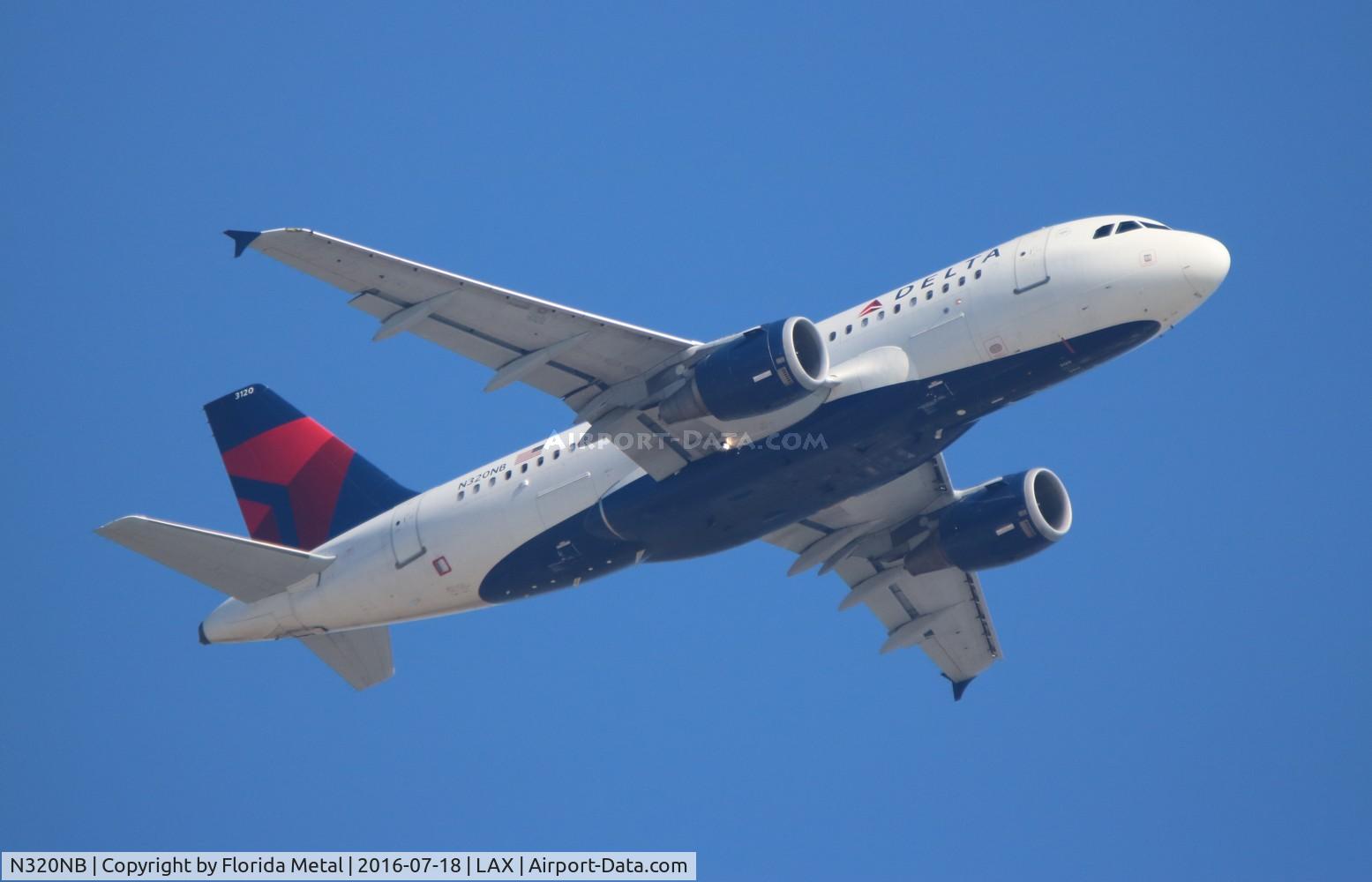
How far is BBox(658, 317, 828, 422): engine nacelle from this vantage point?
33.2 m

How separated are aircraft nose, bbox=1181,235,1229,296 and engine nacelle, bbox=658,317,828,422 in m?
7.58

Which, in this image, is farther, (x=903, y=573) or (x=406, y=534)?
A: (x=903, y=573)

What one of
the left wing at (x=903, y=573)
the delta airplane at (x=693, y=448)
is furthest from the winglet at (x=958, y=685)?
the delta airplane at (x=693, y=448)

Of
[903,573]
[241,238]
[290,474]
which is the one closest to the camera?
[241,238]

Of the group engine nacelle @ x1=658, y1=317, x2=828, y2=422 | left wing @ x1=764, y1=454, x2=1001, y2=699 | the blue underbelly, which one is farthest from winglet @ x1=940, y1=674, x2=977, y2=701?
engine nacelle @ x1=658, y1=317, x2=828, y2=422

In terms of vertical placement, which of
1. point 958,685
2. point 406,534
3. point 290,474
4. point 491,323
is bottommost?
point 958,685

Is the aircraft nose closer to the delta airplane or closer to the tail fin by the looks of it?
the delta airplane

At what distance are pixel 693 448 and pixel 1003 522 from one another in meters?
9.20

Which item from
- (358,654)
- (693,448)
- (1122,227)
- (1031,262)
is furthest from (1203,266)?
(358,654)

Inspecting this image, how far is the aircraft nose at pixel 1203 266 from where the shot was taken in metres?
33.4

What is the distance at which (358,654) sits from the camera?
138 ft

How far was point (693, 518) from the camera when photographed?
1428 inches

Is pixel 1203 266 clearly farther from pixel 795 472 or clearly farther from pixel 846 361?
pixel 795 472

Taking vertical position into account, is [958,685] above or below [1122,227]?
below
